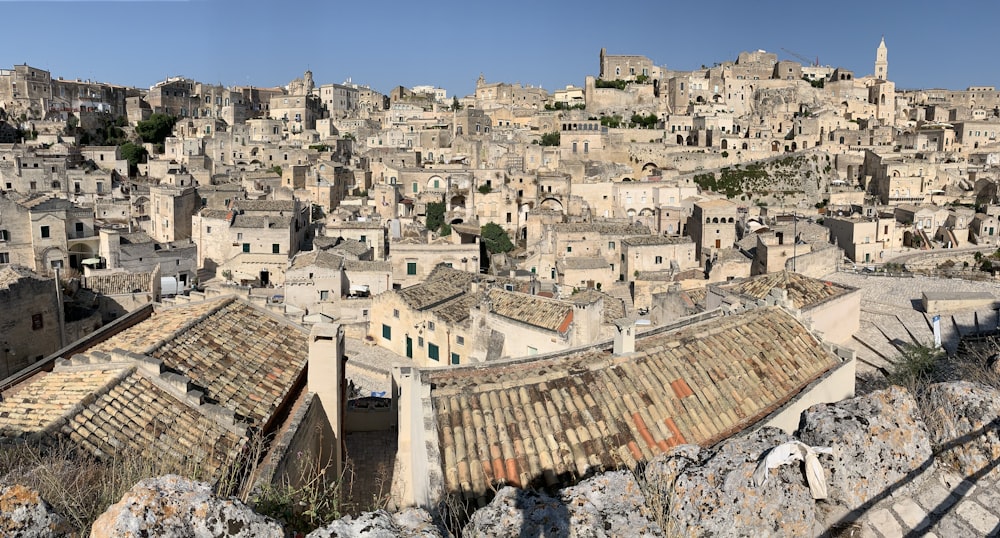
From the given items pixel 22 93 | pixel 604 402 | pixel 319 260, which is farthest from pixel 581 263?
pixel 22 93

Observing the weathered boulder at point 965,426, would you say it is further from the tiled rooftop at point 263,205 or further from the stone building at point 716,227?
the tiled rooftop at point 263,205

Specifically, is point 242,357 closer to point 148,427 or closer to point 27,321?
point 148,427

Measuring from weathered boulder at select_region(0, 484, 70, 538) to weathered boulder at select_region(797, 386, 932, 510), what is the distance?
3.75 meters

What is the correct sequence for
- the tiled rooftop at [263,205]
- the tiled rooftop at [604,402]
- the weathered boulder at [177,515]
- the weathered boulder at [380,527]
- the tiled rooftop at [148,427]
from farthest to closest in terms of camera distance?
the tiled rooftop at [263,205]
the tiled rooftop at [148,427]
the tiled rooftop at [604,402]
the weathered boulder at [380,527]
the weathered boulder at [177,515]

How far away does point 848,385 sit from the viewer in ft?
31.7

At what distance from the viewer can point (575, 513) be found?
11.5ft

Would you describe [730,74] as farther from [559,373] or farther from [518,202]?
[559,373]

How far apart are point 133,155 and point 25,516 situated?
58.6 meters

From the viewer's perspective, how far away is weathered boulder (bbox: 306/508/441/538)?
3105mm

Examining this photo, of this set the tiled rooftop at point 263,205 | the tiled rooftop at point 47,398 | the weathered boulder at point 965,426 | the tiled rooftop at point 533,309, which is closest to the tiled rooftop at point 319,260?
the tiled rooftop at point 263,205

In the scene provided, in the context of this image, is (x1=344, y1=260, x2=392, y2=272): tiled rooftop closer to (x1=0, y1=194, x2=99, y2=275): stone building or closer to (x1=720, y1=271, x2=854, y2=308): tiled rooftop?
(x1=0, y1=194, x2=99, y2=275): stone building

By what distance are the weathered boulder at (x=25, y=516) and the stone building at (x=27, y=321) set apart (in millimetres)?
14478

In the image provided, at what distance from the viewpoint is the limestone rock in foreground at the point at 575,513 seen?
11.2 ft

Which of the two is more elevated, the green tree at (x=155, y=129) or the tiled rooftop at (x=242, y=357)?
the green tree at (x=155, y=129)
